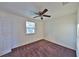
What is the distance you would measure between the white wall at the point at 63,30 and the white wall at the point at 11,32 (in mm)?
1259

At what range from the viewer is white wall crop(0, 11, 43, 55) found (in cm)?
298

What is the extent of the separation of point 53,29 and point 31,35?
1.41m

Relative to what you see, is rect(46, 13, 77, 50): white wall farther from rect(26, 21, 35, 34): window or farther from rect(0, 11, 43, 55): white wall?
rect(0, 11, 43, 55): white wall

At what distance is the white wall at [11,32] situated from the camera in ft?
9.76

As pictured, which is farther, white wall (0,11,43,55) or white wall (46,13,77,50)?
white wall (46,13,77,50)

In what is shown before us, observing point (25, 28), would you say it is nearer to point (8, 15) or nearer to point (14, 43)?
point (14, 43)

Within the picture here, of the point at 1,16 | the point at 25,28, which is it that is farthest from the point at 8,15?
the point at 25,28

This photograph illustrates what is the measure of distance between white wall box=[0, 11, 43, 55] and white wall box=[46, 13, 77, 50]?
4.13 ft

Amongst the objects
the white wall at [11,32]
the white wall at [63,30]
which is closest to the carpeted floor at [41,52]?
the white wall at [11,32]

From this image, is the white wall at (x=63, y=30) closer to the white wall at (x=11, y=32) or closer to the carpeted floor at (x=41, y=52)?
the carpeted floor at (x=41, y=52)

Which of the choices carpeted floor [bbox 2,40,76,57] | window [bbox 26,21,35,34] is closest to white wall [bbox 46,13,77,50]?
carpeted floor [bbox 2,40,76,57]

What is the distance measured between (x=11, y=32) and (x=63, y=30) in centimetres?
265

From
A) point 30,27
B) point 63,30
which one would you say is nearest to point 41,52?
point 63,30

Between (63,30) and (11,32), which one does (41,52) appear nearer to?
(11,32)
